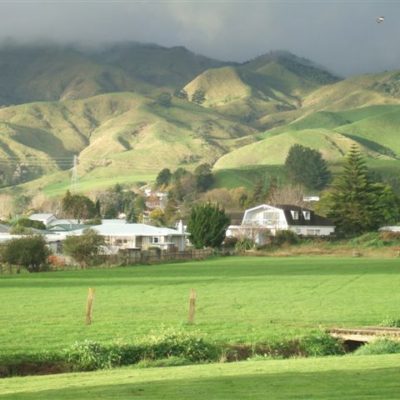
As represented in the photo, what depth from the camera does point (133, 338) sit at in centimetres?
2877

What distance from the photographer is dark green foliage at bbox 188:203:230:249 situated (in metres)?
123

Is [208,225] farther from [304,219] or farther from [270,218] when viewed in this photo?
[304,219]

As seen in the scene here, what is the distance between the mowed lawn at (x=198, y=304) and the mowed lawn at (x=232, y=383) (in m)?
7.35

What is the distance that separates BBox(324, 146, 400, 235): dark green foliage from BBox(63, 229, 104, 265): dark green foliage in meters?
53.3

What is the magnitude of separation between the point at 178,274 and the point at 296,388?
5650cm

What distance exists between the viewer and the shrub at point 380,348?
26141 millimetres

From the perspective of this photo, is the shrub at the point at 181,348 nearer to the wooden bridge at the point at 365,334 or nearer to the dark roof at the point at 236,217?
the wooden bridge at the point at 365,334

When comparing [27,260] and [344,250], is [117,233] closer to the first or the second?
[344,250]

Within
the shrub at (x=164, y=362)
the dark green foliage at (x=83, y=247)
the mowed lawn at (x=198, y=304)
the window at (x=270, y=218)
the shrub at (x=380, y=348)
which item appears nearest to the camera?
the shrub at (x=164, y=362)

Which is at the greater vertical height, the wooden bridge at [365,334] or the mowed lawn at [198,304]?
the mowed lawn at [198,304]

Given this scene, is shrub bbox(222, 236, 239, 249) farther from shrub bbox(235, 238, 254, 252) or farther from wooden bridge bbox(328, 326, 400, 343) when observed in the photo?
wooden bridge bbox(328, 326, 400, 343)

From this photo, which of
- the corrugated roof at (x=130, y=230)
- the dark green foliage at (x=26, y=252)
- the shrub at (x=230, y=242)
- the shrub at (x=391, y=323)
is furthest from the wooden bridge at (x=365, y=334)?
the shrub at (x=230, y=242)

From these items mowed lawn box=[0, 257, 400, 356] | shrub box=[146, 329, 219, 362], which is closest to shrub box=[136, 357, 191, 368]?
shrub box=[146, 329, 219, 362]

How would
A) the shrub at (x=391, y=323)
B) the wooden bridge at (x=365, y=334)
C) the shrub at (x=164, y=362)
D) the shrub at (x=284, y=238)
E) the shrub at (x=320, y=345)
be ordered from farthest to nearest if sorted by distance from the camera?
the shrub at (x=284, y=238)
the shrub at (x=391, y=323)
the wooden bridge at (x=365, y=334)
the shrub at (x=320, y=345)
the shrub at (x=164, y=362)
